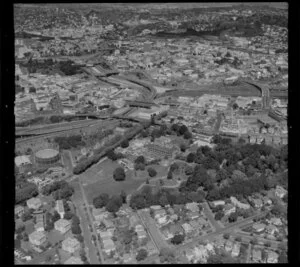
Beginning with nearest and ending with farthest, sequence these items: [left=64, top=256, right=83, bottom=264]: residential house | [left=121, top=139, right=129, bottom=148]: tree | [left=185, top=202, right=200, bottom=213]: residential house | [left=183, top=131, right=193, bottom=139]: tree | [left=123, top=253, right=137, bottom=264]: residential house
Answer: [left=64, top=256, right=83, bottom=264]: residential house
[left=123, top=253, right=137, bottom=264]: residential house
[left=185, top=202, right=200, bottom=213]: residential house
[left=121, top=139, right=129, bottom=148]: tree
[left=183, top=131, right=193, bottom=139]: tree

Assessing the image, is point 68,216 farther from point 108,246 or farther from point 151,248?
point 151,248

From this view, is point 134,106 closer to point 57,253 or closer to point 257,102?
point 257,102

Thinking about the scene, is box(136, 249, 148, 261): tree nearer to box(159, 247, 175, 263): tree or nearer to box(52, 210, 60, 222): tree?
box(159, 247, 175, 263): tree

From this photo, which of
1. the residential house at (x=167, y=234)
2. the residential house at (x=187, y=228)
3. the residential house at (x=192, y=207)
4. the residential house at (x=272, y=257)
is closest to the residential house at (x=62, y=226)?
the residential house at (x=167, y=234)

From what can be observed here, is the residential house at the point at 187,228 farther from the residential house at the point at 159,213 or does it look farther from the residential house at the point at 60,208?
the residential house at the point at 60,208

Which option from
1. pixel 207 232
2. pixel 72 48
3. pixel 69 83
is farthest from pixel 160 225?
pixel 72 48

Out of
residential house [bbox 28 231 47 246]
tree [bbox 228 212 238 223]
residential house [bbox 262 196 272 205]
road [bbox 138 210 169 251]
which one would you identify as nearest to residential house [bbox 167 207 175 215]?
road [bbox 138 210 169 251]

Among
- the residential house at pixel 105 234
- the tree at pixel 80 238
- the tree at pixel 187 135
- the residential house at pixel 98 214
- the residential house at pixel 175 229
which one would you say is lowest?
the residential house at pixel 175 229
